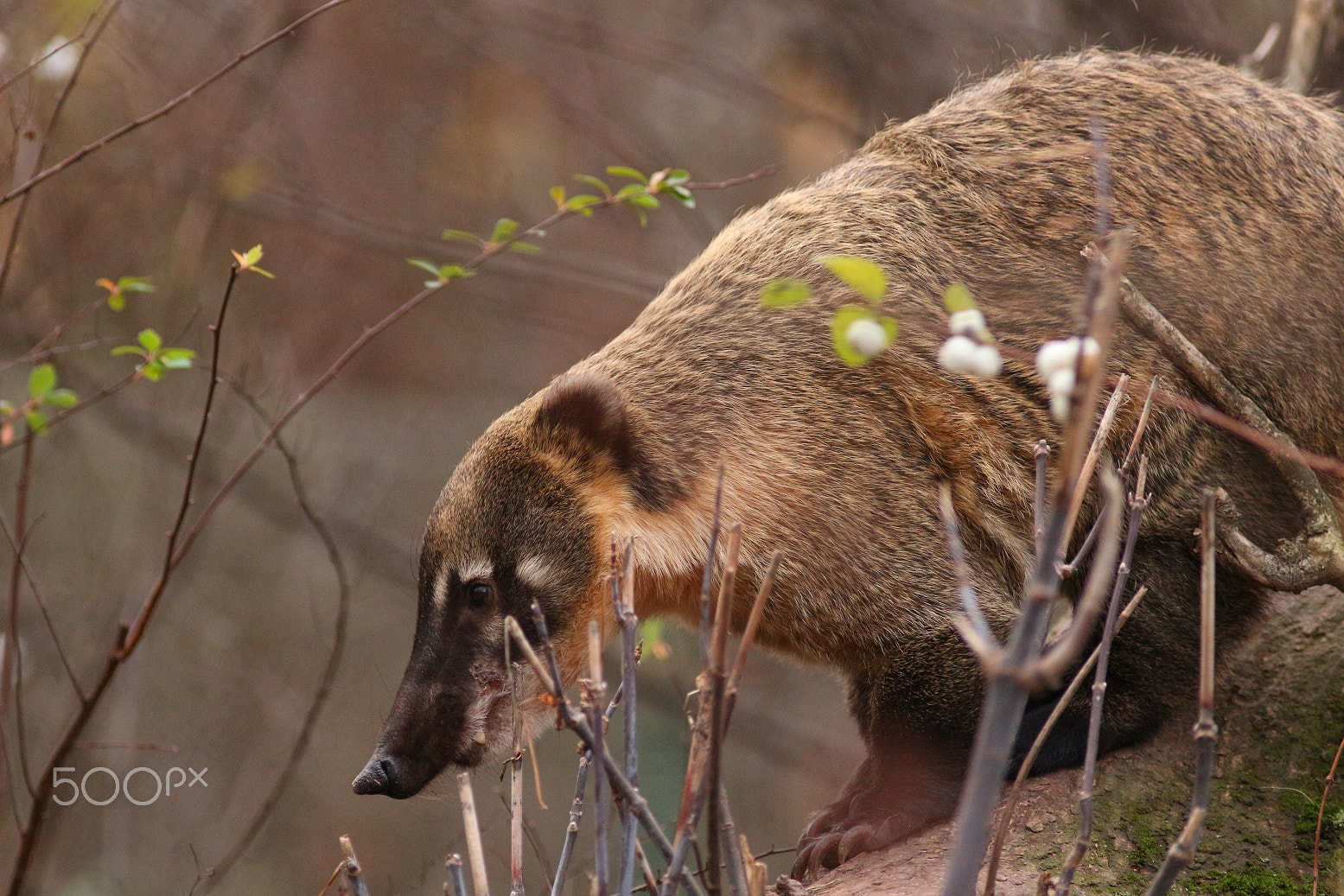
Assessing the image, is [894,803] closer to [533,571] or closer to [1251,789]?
[1251,789]

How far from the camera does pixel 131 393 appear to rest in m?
8.86

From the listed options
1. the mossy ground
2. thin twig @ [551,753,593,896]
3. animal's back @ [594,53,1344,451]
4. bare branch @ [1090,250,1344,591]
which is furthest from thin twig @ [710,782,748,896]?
bare branch @ [1090,250,1344,591]

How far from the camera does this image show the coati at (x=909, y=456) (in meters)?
3.63

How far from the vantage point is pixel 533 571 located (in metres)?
3.70

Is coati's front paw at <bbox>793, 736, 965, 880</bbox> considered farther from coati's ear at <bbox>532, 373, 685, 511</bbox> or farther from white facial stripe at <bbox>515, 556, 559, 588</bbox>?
white facial stripe at <bbox>515, 556, 559, 588</bbox>

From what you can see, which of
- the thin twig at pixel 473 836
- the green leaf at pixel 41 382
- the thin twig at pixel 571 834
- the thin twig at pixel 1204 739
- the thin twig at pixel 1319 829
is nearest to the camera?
the thin twig at pixel 1204 739

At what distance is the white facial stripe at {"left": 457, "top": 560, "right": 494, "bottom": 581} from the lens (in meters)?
3.70

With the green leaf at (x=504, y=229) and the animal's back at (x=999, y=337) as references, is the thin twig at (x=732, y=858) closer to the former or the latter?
the animal's back at (x=999, y=337)

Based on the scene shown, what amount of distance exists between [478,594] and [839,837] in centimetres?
136

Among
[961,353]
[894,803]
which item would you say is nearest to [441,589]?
[894,803]

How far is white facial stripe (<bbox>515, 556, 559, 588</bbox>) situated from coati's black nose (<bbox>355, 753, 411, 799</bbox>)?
0.69 metres

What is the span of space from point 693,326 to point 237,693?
6734mm

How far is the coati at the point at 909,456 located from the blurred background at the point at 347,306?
275 cm

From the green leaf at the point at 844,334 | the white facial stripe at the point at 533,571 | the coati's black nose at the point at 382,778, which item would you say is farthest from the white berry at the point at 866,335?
the coati's black nose at the point at 382,778
